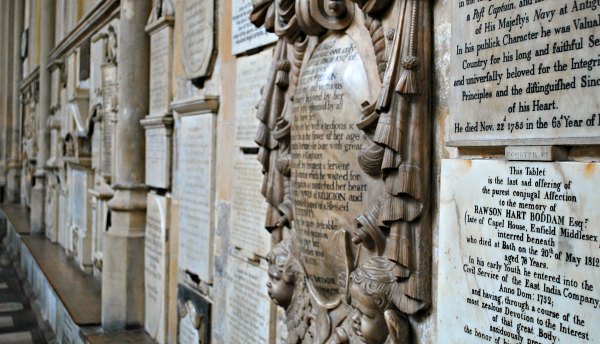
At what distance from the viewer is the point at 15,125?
14453 mm

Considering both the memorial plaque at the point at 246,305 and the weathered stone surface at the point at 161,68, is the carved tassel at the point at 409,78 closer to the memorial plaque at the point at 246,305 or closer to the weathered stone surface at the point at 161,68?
the memorial plaque at the point at 246,305

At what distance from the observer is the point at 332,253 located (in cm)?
209

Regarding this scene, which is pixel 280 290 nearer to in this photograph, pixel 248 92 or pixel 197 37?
pixel 248 92

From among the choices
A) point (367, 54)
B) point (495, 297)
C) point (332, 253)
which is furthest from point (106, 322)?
point (495, 297)

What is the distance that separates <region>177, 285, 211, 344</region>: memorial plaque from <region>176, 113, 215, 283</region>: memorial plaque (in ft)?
0.46

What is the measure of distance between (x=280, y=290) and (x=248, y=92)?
113 centimetres

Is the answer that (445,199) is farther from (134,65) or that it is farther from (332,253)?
(134,65)

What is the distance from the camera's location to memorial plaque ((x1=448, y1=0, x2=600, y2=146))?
132 centimetres

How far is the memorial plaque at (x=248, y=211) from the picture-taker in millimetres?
2984

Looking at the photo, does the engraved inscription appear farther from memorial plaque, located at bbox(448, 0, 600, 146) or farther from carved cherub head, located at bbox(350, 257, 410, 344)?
memorial plaque, located at bbox(448, 0, 600, 146)

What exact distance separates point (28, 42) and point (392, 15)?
12730 mm

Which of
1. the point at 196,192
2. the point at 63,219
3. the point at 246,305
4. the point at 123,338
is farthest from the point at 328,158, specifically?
the point at 63,219

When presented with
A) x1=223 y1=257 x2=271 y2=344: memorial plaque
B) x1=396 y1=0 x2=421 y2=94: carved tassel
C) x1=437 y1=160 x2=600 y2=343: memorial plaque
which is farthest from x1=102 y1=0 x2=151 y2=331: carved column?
x1=437 y1=160 x2=600 y2=343: memorial plaque

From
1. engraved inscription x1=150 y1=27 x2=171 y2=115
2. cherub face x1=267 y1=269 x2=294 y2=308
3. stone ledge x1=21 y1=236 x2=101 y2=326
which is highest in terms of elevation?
engraved inscription x1=150 y1=27 x2=171 y2=115
